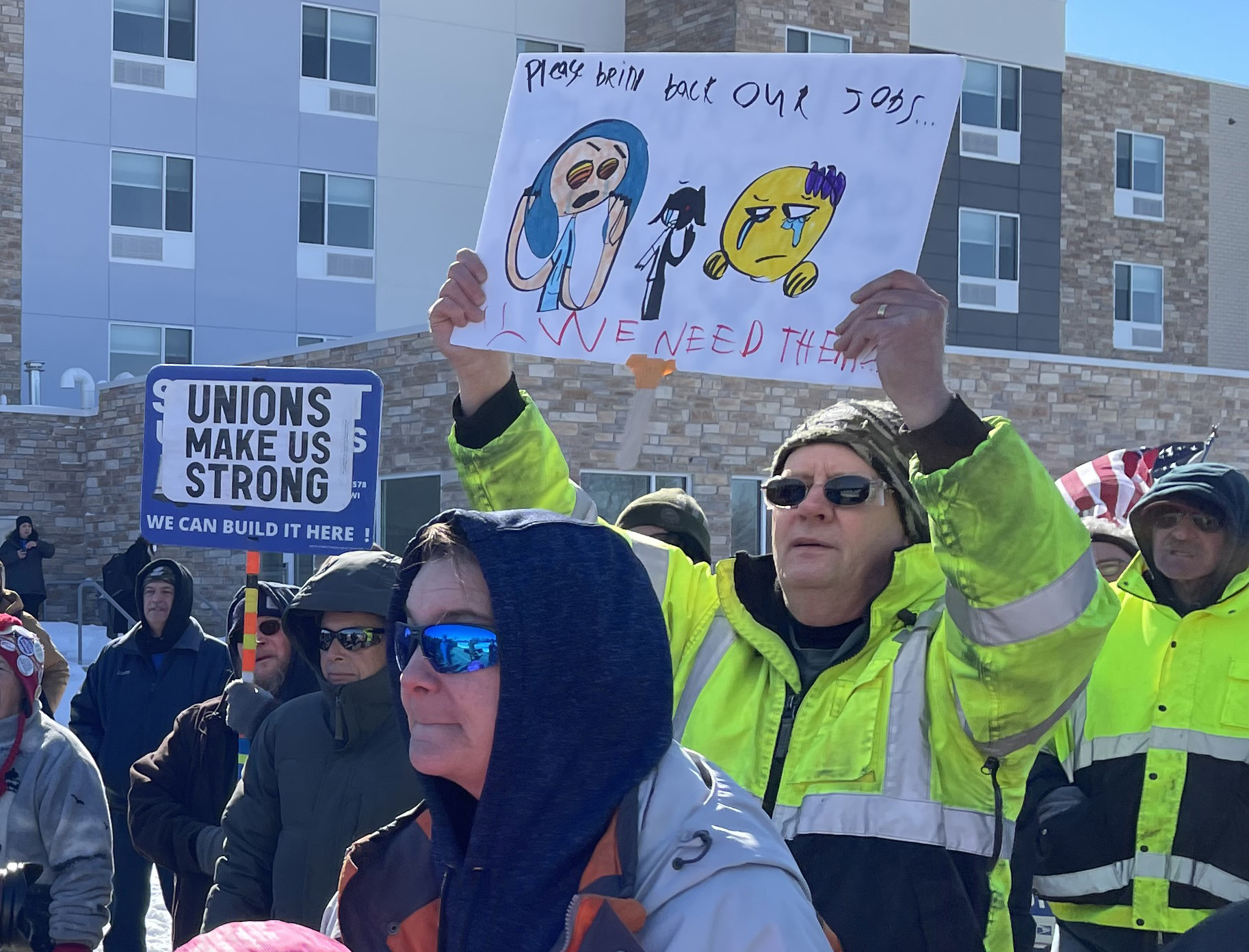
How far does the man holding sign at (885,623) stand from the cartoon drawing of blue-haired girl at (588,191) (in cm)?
17

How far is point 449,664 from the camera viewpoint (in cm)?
193

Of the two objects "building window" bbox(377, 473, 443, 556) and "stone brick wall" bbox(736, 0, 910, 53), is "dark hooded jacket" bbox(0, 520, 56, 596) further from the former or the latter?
"stone brick wall" bbox(736, 0, 910, 53)

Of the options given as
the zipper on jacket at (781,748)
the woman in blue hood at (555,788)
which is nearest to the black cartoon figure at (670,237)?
the zipper on jacket at (781,748)

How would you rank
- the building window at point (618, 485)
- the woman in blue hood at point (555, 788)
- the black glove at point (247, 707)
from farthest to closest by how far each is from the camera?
the building window at point (618, 485), the black glove at point (247, 707), the woman in blue hood at point (555, 788)

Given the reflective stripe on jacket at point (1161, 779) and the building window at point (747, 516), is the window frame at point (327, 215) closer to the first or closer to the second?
the building window at point (747, 516)

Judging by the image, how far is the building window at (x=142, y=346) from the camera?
2409 cm

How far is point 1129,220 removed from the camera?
3023 centimetres

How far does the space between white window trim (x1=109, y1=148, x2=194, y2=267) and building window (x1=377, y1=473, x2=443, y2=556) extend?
7578 mm

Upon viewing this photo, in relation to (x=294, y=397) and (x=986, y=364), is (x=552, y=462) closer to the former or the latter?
(x=294, y=397)

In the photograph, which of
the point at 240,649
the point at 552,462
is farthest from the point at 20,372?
the point at 552,462

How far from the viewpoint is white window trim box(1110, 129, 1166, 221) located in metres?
30.1

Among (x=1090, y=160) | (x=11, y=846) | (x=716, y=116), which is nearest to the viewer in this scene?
(x=716, y=116)

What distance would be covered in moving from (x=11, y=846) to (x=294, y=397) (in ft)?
6.22

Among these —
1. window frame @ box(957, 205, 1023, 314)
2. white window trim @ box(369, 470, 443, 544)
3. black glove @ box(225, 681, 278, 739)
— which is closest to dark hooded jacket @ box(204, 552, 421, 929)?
black glove @ box(225, 681, 278, 739)
